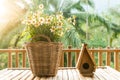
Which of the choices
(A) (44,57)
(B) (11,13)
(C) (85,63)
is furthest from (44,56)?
(B) (11,13)

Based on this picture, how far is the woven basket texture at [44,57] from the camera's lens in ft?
7.27

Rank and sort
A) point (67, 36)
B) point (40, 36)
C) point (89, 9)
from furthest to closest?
point (89, 9), point (67, 36), point (40, 36)

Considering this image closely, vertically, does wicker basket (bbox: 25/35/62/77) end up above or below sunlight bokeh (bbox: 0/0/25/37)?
below

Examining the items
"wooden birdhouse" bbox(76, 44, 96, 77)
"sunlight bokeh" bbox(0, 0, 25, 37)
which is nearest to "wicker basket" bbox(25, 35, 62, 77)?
"wooden birdhouse" bbox(76, 44, 96, 77)

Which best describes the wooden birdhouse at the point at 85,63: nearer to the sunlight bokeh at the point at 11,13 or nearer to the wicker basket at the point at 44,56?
the wicker basket at the point at 44,56

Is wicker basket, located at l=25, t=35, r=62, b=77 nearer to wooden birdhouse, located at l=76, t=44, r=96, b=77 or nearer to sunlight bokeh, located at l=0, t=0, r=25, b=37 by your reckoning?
wooden birdhouse, located at l=76, t=44, r=96, b=77

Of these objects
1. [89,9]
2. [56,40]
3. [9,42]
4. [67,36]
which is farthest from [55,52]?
[89,9]

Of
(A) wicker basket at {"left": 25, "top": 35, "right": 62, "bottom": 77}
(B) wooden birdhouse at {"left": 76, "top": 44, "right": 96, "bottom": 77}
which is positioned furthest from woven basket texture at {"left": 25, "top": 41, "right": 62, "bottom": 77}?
(B) wooden birdhouse at {"left": 76, "top": 44, "right": 96, "bottom": 77}

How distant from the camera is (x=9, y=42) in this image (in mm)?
13031

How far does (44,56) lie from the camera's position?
221cm

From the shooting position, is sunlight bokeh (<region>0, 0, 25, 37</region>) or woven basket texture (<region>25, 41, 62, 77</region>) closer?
woven basket texture (<region>25, 41, 62, 77</region>)

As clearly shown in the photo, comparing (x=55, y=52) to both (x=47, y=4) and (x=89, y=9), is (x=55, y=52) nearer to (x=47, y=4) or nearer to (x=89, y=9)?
(x=47, y=4)

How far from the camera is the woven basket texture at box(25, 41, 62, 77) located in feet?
7.27

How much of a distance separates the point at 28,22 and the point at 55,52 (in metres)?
0.31
